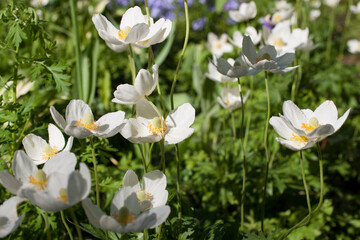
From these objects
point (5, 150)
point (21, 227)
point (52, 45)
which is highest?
point (52, 45)

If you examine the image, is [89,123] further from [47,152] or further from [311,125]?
[311,125]

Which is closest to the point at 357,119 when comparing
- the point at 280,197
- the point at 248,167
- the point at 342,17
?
the point at 280,197

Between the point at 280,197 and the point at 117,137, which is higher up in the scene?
the point at 117,137

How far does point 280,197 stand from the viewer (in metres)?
1.71

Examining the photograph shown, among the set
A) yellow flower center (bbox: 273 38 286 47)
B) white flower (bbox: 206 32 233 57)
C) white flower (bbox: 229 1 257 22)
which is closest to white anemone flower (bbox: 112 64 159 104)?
yellow flower center (bbox: 273 38 286 47)

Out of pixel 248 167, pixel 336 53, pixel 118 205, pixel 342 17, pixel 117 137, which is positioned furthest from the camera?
pixel 342 17

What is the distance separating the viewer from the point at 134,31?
3.02 feet

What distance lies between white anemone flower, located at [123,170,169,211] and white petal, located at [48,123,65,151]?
8.9 inches

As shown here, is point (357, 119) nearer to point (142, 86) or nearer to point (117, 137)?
point (117, 137)

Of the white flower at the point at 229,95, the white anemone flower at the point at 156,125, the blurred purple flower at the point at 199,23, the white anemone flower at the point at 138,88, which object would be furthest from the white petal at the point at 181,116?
the blurred purple flower at the point at 199,23

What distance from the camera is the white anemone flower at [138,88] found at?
2.83 feet

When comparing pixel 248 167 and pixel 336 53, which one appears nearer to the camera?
pixel 248 167

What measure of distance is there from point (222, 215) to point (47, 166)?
1029 millimetres

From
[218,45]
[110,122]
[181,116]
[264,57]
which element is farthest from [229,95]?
[218,45]
